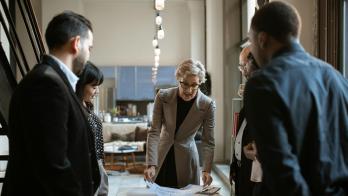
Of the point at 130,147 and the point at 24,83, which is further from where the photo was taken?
the point at 130,147

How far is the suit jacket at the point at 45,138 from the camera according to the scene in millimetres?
1365

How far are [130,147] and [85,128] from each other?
7165mm

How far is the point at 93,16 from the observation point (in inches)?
506

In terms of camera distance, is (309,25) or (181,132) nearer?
(181,132)

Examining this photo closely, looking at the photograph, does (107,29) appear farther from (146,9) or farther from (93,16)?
(146,9)

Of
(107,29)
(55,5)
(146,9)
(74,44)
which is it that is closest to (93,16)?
(107,29)

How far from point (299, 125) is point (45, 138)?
80 centimetres

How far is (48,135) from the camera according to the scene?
1.36 meters

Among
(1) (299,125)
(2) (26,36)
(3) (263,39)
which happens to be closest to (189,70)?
(3) (263,39)

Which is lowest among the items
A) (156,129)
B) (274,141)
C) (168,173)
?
(168,173)

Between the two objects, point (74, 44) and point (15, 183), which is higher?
point (74, 44)

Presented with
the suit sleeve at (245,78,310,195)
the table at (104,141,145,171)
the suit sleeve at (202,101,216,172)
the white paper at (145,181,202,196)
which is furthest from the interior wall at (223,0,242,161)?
the suit sleeve at (245,78,310,195)

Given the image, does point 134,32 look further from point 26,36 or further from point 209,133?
point 209,133

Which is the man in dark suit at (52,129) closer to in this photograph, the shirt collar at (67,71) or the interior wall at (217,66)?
the shirt collar at (67,71)
